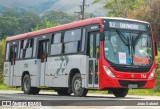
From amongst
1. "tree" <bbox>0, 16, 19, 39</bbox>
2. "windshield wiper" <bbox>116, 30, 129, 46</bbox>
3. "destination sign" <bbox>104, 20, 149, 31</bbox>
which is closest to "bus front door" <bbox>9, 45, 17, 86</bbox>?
"destination sign" <bbox>104, 20, 149, 31</bbox>

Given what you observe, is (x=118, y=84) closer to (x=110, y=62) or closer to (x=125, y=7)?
(x=110, y=62)

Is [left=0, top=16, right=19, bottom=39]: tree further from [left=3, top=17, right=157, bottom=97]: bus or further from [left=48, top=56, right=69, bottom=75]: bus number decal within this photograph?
[left=3, top=17, right=157, bottom=97]: bus

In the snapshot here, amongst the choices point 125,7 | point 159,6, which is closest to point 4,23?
point 125,7

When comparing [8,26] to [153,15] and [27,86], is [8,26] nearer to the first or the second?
[153,15]

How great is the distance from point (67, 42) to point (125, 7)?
4856 centimetres

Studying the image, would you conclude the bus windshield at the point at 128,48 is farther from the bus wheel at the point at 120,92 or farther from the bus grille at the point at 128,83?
the bus wheel at the point at 120,92

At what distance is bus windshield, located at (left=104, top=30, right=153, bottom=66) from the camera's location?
64.3 feet

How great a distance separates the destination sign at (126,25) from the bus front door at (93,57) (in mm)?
699

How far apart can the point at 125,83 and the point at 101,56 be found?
146 centimetres

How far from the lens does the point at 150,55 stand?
20578 millimetres

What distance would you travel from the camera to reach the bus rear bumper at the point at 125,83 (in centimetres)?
1936

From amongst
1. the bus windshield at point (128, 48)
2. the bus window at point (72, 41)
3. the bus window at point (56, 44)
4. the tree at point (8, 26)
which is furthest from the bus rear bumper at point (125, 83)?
the tree at point (8, 26)

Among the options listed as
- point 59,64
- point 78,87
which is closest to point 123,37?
point 78,87

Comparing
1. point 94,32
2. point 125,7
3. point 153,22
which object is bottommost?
point 94,32
